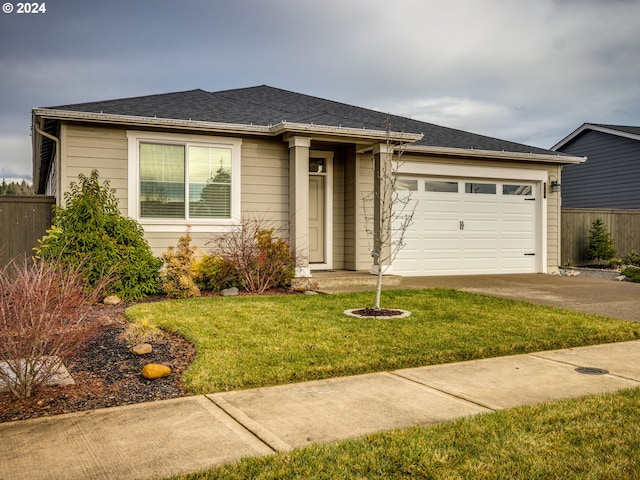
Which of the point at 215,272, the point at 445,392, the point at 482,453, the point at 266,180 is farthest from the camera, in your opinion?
the point at 266,180

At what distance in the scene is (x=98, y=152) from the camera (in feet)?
31.7

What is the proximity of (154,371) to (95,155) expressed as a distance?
249 inches

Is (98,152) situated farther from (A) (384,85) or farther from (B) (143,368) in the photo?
(A) (384,85)

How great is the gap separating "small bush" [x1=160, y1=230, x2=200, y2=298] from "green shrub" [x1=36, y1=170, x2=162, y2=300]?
0.24 metres

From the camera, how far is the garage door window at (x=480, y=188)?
1330 centimetres

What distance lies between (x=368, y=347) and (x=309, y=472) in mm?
2761

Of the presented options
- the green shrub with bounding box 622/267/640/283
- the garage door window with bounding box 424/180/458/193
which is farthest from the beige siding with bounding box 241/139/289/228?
the green shrub with bounding box 622/267/640/283

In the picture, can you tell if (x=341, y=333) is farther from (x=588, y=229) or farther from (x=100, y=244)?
(x=588, y=229)

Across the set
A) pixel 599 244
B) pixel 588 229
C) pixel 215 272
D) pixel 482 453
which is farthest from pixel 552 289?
pixel 482 453

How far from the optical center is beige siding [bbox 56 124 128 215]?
30.9 feet

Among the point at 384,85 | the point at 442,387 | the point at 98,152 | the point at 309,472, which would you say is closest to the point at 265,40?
the point at 384,85

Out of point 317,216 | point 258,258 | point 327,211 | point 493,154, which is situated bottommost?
point 258,258

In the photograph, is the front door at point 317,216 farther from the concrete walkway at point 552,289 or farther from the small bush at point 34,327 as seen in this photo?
the small bush at point 34,327

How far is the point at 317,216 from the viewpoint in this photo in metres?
12.1
